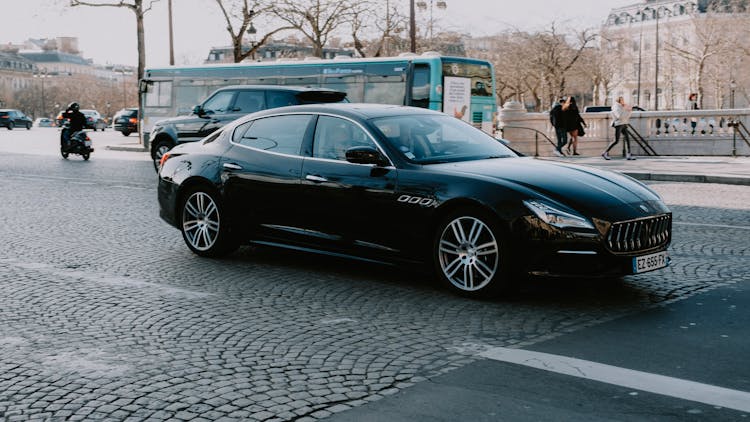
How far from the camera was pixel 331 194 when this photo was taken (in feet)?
24.2

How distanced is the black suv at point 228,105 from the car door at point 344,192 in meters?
9.05

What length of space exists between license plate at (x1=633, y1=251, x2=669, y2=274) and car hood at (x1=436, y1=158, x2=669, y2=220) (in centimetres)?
30

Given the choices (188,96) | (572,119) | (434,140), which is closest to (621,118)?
(572,119)

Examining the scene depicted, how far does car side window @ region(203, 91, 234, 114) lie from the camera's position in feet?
59.7

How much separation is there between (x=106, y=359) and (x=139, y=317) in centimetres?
107

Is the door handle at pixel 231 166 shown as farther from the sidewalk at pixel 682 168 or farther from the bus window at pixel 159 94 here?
the bus window at pixel 159 94

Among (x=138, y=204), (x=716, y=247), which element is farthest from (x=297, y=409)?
(x=138, y=204)

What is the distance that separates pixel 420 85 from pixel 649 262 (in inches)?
770

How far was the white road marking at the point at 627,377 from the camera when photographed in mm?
4266

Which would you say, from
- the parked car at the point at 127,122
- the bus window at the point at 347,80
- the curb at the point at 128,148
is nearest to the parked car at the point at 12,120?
the parked car at the point at 127,122

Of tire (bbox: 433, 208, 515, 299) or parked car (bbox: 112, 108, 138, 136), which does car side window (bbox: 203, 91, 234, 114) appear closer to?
tire (bbox: 433, 208, 515, 299)

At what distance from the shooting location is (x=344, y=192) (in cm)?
729

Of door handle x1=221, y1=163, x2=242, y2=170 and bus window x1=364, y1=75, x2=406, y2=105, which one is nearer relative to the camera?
door handle x1=221, y1=163, x2=242, y2=170

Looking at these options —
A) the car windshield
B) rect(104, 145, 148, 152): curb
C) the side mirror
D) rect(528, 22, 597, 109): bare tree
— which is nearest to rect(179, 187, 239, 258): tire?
the side mirror
